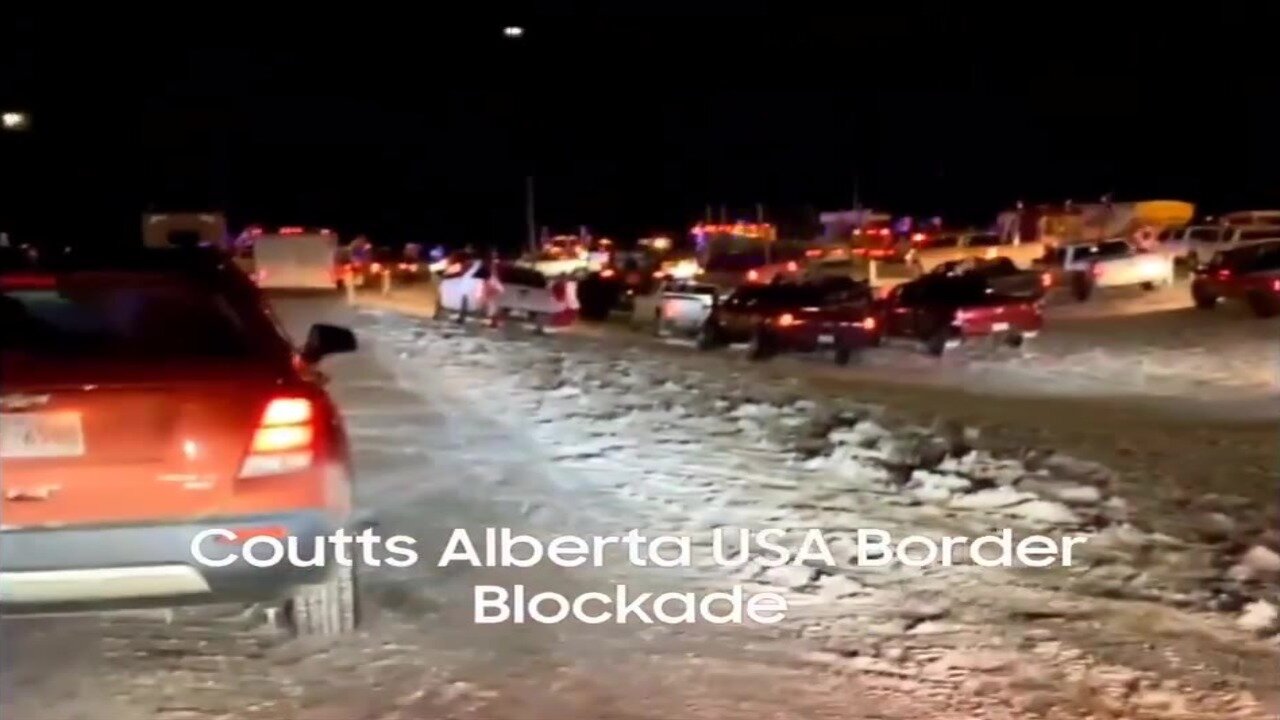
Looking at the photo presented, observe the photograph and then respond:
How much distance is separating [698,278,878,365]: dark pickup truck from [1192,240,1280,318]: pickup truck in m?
7.86

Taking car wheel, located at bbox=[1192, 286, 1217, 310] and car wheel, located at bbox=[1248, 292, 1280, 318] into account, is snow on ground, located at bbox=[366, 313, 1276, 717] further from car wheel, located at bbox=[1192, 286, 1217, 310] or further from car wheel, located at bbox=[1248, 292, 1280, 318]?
car wheel, located at bbox=[1192, 286, 1217, 310]

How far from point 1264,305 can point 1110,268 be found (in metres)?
9.17

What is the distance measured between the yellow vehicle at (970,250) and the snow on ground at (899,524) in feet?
99.0


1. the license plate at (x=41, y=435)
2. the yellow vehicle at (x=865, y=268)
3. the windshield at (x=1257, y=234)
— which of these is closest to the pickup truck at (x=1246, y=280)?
the yellow vehicle at (x=865, y=268)

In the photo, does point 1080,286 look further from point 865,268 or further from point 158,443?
point 158,443

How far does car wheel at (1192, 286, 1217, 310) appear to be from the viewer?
110 ft

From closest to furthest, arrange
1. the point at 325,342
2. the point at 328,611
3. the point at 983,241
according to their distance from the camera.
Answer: the point at 328,611 → the point at 325,342 → the point at 983,241

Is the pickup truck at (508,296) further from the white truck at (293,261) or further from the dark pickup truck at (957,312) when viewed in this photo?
the white truck at (293,261)

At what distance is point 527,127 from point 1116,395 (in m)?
27.5

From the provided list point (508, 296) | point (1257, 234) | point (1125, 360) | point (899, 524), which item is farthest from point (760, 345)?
point (1257, 234)

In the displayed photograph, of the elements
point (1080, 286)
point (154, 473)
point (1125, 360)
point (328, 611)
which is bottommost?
point (1125, 360)

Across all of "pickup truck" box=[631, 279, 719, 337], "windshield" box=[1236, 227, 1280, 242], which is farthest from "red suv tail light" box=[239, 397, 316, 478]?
"windshield" box=[1236, 227, 1280, 242]

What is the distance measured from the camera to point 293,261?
44000 mm

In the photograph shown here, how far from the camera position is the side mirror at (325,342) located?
8539mm
